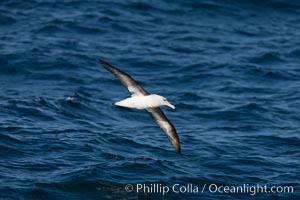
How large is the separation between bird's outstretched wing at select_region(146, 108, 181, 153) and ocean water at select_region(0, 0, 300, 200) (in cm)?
107

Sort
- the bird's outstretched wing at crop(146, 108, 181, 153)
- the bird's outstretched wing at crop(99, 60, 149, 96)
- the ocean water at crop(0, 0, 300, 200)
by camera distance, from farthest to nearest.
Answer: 1. the ocean water at crop(0, 0, 300, 200)
2. the bird's outstretched wing at crop(146, 108, 181, 153)
3. the bird's outstretched wing at crop(99, 60, 149, 96)

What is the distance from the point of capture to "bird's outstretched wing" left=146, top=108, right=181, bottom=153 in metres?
16.1

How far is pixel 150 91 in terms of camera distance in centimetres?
2238

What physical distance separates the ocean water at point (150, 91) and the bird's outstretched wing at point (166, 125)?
1069 mm

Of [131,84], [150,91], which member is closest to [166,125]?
[131,84]

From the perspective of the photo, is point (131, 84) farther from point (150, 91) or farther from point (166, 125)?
point (150, 91)

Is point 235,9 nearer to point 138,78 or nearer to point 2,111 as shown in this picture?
point 138,78

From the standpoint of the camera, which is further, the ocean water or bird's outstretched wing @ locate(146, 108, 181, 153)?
the ocean water

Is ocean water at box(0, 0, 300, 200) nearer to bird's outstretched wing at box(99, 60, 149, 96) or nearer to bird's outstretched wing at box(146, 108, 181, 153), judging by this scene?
bird's outstretched wing at box(146, 108, 181, 153)

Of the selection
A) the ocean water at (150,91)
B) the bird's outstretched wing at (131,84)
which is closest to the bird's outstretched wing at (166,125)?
the bird's outstretched wing at (131,84)

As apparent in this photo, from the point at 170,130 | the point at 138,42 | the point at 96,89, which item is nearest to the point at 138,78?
the point at 96,89

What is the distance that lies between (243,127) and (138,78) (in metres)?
4.37

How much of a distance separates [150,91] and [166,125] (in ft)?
20.6

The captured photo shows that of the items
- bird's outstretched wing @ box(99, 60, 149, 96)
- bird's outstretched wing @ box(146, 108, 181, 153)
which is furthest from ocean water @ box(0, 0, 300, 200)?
bird's outstretched wing @ box(99, 60, 149, 96)
